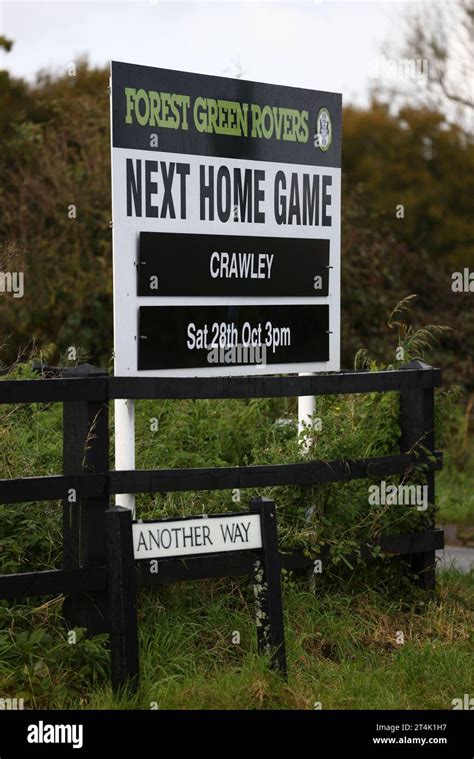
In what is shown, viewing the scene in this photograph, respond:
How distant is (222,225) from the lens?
6277 millimetres

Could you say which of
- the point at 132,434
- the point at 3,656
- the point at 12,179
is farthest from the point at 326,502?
A: the point at 12,179

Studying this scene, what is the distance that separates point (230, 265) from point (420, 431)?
1.47 meters

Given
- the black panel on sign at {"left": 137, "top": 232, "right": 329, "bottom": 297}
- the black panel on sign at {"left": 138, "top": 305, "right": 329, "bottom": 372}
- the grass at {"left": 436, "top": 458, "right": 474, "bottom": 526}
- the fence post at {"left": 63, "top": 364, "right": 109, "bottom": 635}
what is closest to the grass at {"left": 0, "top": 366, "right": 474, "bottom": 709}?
the fence post at {"left": 63, "top": 364, "right": 109, "bottom": 635}

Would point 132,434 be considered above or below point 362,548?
above

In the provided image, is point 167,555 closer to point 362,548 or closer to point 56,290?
point 362,548

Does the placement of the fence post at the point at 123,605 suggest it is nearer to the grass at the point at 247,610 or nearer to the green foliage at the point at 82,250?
the grass at the point at 247,610

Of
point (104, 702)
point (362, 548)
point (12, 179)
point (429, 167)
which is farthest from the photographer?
point (429, 167)

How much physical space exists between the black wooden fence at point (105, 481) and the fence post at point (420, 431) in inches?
18.4

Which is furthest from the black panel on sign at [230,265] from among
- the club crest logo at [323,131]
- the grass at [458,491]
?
the grass at [458,491]

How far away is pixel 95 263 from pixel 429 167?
11570 mm

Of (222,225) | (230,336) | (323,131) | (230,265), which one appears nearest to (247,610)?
(230,336)

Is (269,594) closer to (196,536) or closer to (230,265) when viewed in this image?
(196,536)

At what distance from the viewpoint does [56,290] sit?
13641 millimetres
